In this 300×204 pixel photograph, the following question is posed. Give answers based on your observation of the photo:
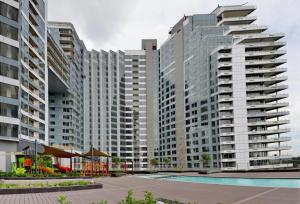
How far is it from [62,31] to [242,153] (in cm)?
7041

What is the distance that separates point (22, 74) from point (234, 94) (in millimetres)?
57606

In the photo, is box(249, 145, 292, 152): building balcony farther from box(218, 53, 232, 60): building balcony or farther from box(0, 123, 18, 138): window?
box(0, 123, 18, 138): window

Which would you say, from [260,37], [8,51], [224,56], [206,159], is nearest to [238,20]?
[260,37]

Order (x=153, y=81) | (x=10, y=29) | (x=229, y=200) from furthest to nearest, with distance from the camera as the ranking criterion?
(x=153, y=81) < (x=10, y=29) < (x=229, y=200)

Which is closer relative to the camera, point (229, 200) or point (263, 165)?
point (229, 200)

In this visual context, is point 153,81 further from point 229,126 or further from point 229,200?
point 229,200

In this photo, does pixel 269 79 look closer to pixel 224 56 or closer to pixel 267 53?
pixel 267 53

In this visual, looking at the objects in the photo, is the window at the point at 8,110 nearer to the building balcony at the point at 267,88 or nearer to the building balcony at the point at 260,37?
the building balcony at the point at 267,88

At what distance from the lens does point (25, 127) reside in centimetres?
6316

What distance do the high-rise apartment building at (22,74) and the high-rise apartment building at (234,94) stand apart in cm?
4793

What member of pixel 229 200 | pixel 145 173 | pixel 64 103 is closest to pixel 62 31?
pixel 64 103

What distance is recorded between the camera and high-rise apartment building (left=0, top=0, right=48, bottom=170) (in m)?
44.8

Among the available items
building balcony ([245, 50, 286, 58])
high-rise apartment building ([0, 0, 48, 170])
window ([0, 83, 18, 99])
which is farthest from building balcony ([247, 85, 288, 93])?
window ([0, 83, 18, 99])

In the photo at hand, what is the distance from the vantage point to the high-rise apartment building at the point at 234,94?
93.9m
